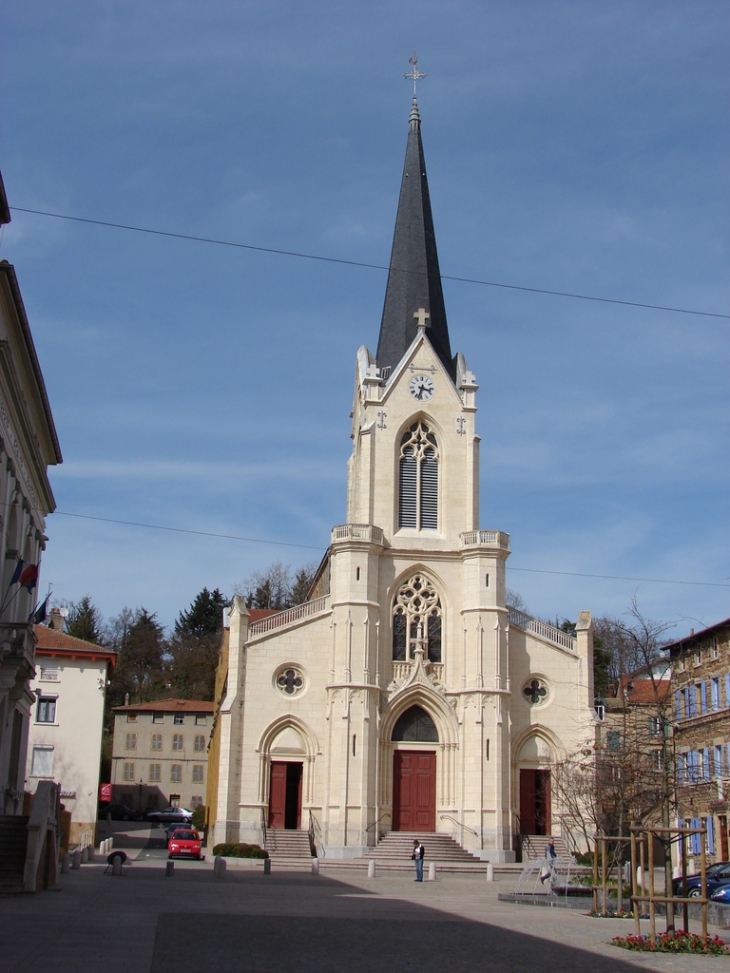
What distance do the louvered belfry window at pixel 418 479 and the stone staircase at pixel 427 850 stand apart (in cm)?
1245

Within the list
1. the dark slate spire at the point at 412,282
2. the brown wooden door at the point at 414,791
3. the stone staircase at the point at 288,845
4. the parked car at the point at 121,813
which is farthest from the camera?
the parked car at the point at 121,813

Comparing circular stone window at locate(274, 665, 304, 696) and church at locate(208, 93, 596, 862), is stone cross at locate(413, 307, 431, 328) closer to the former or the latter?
church at locate(208, 93, 596, 862)

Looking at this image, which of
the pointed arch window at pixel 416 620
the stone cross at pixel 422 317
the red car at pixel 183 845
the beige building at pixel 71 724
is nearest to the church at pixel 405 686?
the pointed arch window at pixel 416 620

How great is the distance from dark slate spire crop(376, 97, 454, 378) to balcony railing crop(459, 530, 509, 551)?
798cm

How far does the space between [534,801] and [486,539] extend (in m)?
10.7

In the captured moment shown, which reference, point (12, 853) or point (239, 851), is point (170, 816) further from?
point (12, 853)

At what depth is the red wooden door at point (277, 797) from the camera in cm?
4438

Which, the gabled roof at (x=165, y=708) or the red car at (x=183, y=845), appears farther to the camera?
the gabled roof at (x=165, y=708)

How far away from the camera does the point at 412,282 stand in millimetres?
52188

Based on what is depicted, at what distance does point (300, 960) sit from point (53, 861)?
13.0 m

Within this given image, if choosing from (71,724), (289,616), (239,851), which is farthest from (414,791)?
(71,724)

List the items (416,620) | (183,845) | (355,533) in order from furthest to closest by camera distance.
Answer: (416,620) < (355,533) < (183,845)

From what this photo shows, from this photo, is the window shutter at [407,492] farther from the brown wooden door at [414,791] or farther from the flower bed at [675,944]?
the flower bed at [675,944]

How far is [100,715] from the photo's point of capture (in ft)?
169
